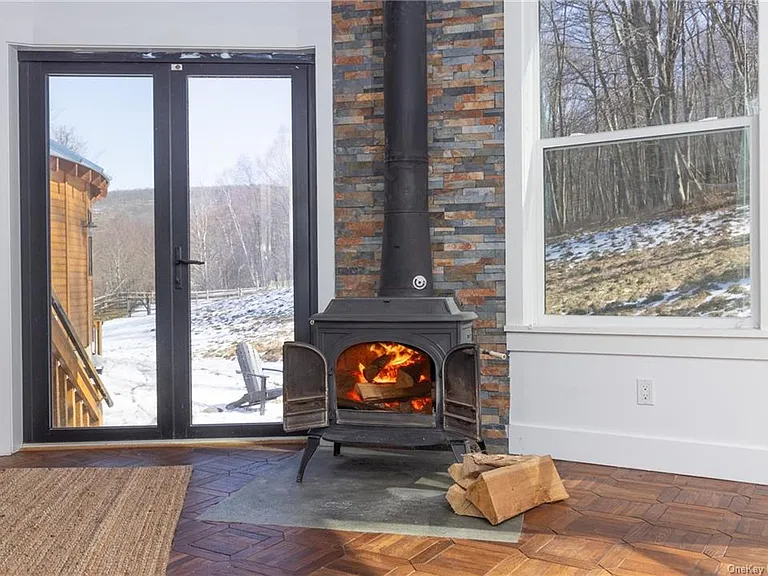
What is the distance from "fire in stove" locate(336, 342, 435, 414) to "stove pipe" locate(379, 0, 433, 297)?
0.94 feet

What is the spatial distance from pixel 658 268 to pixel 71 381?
2952mm

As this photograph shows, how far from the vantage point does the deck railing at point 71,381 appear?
157 inches

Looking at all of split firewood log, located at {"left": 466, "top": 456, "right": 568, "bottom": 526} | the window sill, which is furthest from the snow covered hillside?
split firewood log, located at {"left": 466, "top": 456, "right": 568, "bottom": 526}

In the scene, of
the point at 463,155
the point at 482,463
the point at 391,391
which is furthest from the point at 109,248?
the point at 482,463

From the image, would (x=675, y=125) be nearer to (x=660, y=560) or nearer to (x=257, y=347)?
(x=660, y=560)

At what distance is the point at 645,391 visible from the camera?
3.39 meters

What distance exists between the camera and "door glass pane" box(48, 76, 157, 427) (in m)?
4.00

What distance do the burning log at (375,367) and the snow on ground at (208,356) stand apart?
2.61 feet

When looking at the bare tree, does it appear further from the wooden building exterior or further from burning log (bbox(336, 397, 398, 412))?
burning log (bbox(336, 397, 398, 412))

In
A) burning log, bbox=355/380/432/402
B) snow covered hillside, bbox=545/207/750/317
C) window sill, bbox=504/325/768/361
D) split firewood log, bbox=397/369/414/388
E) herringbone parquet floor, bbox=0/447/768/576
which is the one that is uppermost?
snow covered hillside, bbox=545/207/750/317

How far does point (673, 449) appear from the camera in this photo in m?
3.31

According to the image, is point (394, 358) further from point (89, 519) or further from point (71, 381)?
point (71, 381)

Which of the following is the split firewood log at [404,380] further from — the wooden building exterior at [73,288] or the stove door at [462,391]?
the wooden building exterior at [73,288]

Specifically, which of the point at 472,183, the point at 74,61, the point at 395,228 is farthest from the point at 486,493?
the point at 74,61
